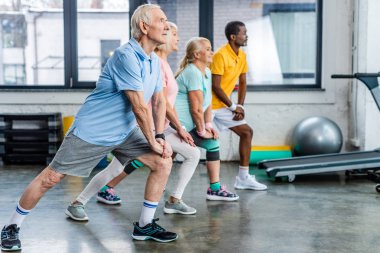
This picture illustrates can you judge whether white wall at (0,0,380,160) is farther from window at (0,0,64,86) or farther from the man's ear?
the man's ear

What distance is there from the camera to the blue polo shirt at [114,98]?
337 centimetres

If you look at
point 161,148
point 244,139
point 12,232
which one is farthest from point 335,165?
point 12,232

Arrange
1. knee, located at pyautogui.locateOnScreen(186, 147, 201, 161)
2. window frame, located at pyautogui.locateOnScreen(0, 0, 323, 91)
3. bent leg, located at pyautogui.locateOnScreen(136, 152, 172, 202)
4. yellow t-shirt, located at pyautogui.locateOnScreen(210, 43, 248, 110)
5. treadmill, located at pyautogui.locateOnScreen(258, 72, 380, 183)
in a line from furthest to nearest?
window frame, located at pyautogui.locateOnScreen(0, 0, 323, 91), treadmill, located at pyautogui.locateOnScreen(258, 72, 380, 183), yellow t-shirt, located at pyautogui.locateOnScreen(210, 43, 248, 110), knee, located at pyautogui.locateOnScreen(186, 147, 201, 161), bent leg, located at pyautogui.locateOnScreen(136, 152, 172, 202)

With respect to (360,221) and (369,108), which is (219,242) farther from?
(369,108)

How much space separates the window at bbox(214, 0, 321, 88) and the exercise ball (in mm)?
843

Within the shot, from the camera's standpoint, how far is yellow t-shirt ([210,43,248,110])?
5.28 m

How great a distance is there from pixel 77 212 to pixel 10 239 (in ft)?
2.67

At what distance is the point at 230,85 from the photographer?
543 cm

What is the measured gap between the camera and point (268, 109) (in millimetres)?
7598

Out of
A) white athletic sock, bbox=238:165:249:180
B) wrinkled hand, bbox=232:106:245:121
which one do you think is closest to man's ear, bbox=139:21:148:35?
wrinkled hand, bbox=232:106:245:121

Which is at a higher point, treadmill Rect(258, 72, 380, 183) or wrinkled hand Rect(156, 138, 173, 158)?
wrinkled hand Rect(156, 138, 173, 158)

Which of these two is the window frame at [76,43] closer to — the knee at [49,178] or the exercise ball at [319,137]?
the exercise ball at [319,137]

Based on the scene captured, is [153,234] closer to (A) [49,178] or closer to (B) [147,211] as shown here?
(B) [147,211]

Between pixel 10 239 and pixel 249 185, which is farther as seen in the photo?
pixel 249 185
